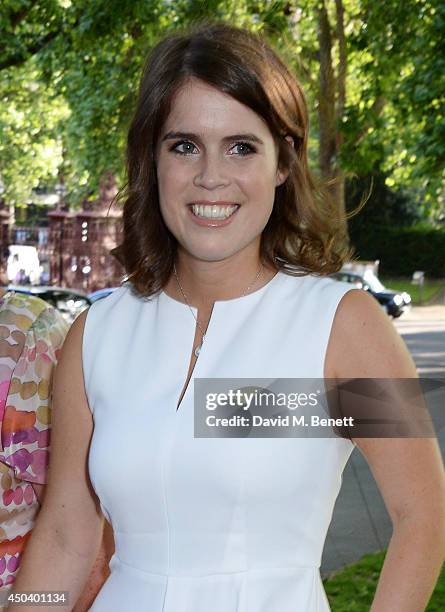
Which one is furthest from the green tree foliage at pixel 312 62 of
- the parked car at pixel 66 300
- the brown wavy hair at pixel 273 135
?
the brown wavy hair at pixel 273 135

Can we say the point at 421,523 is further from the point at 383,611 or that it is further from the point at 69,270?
the point at 69,270

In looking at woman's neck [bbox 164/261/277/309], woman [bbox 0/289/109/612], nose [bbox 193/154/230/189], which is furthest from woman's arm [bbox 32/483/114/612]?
nose [bbox 193/154/230/189]

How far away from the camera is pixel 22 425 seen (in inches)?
89.9


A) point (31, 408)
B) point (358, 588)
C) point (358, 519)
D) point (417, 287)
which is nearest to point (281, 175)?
point (31, 408)

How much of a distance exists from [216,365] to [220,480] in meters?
0.25

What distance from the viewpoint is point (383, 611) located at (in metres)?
1.79

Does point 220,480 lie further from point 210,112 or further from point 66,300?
point 66,300

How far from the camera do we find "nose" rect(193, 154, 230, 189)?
1.94m

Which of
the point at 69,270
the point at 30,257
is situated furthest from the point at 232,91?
the point at 30,257

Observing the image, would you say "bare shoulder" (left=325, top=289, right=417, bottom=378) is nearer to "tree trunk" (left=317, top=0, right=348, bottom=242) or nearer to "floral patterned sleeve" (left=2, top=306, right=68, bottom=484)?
"floral patterned sleeve" (left=2, top=306, right=68, bottom=484)

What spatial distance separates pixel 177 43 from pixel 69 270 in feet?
109

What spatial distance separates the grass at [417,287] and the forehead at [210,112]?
32.6 meters

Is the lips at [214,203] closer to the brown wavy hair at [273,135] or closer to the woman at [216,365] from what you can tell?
the woman at [216,365]

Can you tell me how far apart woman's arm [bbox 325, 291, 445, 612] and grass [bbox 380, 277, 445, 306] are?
32.7 meters
